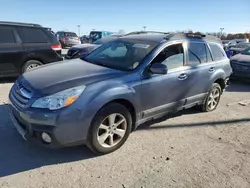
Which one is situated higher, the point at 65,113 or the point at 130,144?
the point at 65,113

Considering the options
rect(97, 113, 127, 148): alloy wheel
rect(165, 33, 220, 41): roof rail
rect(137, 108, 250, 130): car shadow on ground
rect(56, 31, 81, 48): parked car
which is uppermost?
rect(165, 33, 220, 41): roof rail

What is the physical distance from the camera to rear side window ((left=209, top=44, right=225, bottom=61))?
535cm

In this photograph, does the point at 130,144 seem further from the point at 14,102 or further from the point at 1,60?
the point at 1,60

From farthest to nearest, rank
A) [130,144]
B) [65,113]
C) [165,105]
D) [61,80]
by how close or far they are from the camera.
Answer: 1. [165,105]
2. [130,144]
3. [61,80]
4. [65,113]

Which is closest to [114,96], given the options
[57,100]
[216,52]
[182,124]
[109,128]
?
[109,128]

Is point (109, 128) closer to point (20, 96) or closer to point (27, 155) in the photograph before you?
point (27, 155)

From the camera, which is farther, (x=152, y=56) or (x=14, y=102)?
(x=152, y=56)

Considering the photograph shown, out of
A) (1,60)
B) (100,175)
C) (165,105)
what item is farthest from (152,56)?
(1,60)

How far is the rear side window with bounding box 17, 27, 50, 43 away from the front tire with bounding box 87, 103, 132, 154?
211 inches

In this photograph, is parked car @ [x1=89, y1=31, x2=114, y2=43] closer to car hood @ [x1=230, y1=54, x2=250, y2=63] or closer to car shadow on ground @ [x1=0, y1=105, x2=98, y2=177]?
car hood @ [x1=230, y1=54, x2=250, y2=63]

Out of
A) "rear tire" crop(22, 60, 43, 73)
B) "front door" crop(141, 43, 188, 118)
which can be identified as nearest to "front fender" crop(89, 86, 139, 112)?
"front door" crop(141, 43, 188, 118)

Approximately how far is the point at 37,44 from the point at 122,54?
4.50m

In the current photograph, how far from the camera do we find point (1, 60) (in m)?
7.15

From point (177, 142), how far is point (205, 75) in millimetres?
1667
